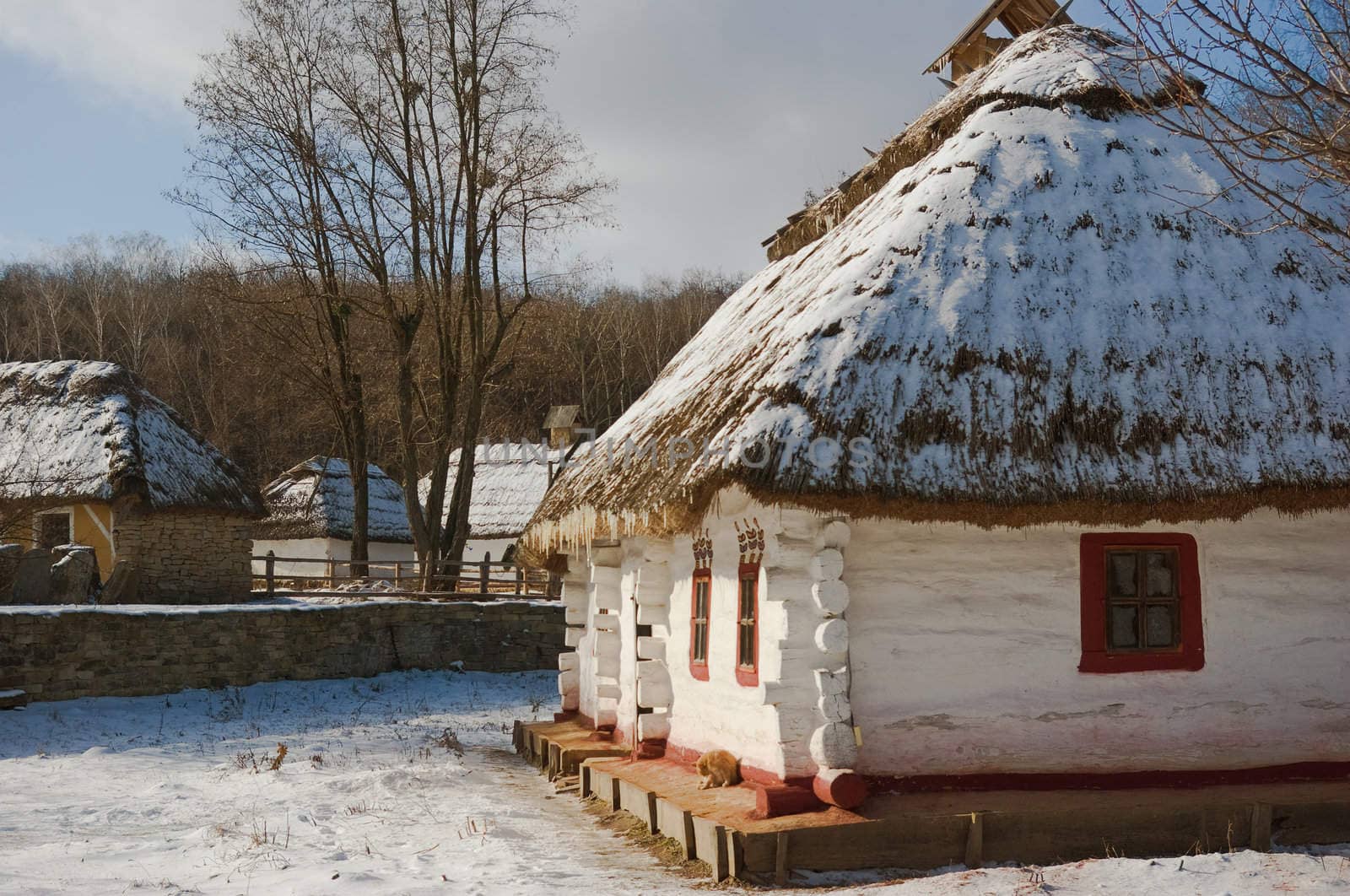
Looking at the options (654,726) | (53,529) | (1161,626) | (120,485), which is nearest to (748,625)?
(654,726)

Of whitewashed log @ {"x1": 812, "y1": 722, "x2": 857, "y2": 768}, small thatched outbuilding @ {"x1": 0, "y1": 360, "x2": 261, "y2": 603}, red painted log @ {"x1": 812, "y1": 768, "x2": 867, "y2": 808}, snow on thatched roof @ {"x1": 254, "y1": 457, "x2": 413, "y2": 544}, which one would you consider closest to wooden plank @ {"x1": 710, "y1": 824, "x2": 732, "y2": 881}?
red painted log @ {"x1": 812, "y1": 768, "x2": 867, "y2": 808}

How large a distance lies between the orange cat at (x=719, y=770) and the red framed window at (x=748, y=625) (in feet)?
1.78

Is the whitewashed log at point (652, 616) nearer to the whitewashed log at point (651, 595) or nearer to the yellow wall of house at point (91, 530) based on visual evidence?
the whitewashed log at point (651, 595)

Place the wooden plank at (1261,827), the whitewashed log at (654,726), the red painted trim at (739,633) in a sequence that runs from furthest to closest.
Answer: the whitewashed log at (654,726), the red painted trim at (739,633), the wooden plank at (1261,827)

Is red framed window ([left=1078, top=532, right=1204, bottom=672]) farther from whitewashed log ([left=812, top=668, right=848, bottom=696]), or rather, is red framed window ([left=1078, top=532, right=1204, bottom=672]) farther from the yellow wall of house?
the yellow wall of house

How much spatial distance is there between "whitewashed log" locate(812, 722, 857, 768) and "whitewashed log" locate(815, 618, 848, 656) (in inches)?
17.4

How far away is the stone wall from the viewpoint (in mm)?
13578

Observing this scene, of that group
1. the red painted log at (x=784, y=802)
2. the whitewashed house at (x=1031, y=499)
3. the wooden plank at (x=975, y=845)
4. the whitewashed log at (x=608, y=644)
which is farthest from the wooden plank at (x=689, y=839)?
the whitewashed log at (x=608, y=644)

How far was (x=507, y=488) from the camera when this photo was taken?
Result: 37.0 m

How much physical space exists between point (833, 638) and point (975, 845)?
1418mm

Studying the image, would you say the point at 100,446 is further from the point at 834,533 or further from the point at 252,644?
the point at 834,533

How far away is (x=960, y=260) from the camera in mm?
8273

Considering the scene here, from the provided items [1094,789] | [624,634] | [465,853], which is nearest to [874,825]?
[1094,789]

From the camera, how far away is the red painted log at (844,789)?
7.09 m
